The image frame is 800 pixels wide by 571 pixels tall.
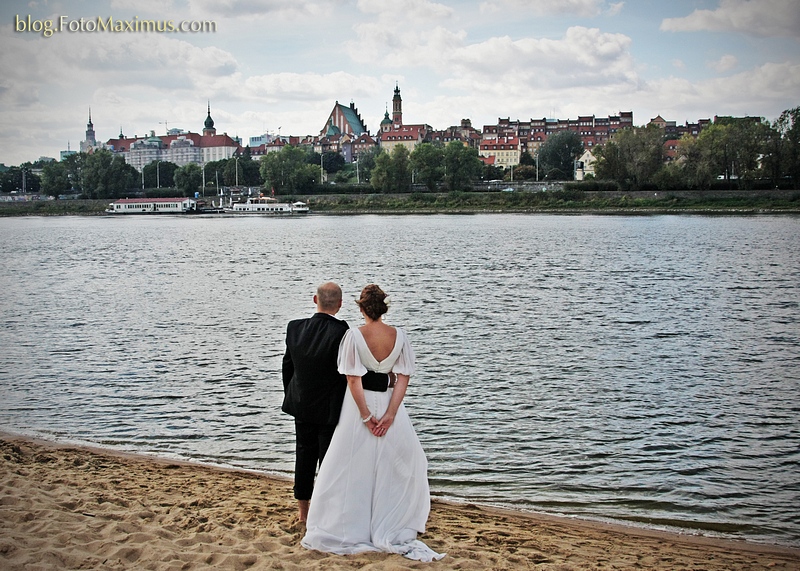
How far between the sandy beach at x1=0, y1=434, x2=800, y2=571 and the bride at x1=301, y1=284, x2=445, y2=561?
185mm

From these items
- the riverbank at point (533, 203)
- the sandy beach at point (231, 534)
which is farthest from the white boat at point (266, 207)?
the sandy beach at point (231, 534)

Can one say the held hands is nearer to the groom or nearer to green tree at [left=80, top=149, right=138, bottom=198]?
the groom

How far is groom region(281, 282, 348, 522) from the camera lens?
21.8 feet

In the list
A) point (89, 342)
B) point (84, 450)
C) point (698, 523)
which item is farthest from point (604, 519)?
point (89, 342)

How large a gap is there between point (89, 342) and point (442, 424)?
38.2 feet

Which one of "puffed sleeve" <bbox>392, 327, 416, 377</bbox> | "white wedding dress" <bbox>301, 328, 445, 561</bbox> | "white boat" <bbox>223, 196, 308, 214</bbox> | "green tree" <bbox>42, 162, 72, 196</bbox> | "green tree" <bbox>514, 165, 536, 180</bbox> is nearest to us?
"puffed sleeve" <bbox>392, 327, 416, 377</bbox>

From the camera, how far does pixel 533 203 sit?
118125 mm

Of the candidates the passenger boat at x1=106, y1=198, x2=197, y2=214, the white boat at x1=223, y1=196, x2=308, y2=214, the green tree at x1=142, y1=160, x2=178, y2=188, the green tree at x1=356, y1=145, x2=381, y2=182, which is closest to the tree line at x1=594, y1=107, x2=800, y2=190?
the white boat at x1=223, y1=196, x2=308, y2=214

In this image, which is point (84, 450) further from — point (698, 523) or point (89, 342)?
point (89, 342)

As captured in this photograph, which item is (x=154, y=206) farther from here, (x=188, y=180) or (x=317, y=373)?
(x=317, y=373)

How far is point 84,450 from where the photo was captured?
36.4 feet

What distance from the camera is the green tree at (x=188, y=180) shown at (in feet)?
516

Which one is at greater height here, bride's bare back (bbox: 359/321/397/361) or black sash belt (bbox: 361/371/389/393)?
bride's bare back (bbox: 359/321/397/361)

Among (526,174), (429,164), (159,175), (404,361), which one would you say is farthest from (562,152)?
(404,361)
